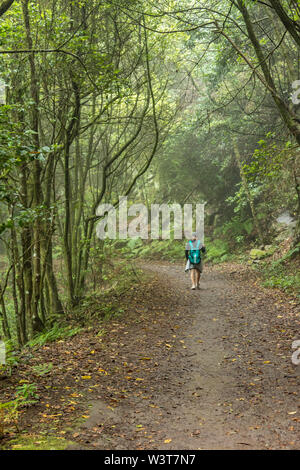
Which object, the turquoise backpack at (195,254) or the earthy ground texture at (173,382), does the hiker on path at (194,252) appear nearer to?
the turquoise backpack at (195,254)

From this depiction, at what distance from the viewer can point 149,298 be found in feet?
36.7

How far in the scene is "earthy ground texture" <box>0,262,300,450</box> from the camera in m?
A: 3.97

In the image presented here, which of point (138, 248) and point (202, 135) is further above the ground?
point (202, 135)

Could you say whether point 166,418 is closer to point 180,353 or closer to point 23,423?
point 23,423

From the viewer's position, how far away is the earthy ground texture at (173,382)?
13.0 feet

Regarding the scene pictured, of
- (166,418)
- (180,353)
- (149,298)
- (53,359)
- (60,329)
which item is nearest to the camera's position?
(166,418)

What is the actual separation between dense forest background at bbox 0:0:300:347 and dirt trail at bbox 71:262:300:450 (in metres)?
2.33

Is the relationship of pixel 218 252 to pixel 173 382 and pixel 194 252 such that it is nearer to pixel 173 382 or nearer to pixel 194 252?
pixel 194 252

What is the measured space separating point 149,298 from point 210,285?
3.73m

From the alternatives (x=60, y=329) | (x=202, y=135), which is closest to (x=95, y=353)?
(x=60, y=329)

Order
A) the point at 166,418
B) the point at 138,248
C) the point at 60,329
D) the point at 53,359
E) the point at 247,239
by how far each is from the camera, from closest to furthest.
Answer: the point at 166,418 < the point at 53,359 < the point at 60,329 < the point at 247,239 < the point at 138,248

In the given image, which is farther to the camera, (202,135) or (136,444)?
(202,135)

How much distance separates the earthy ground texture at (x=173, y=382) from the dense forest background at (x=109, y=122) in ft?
6.38

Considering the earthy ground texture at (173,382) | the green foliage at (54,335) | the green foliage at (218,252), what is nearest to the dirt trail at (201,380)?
the earthy ground texture at (173,382)
